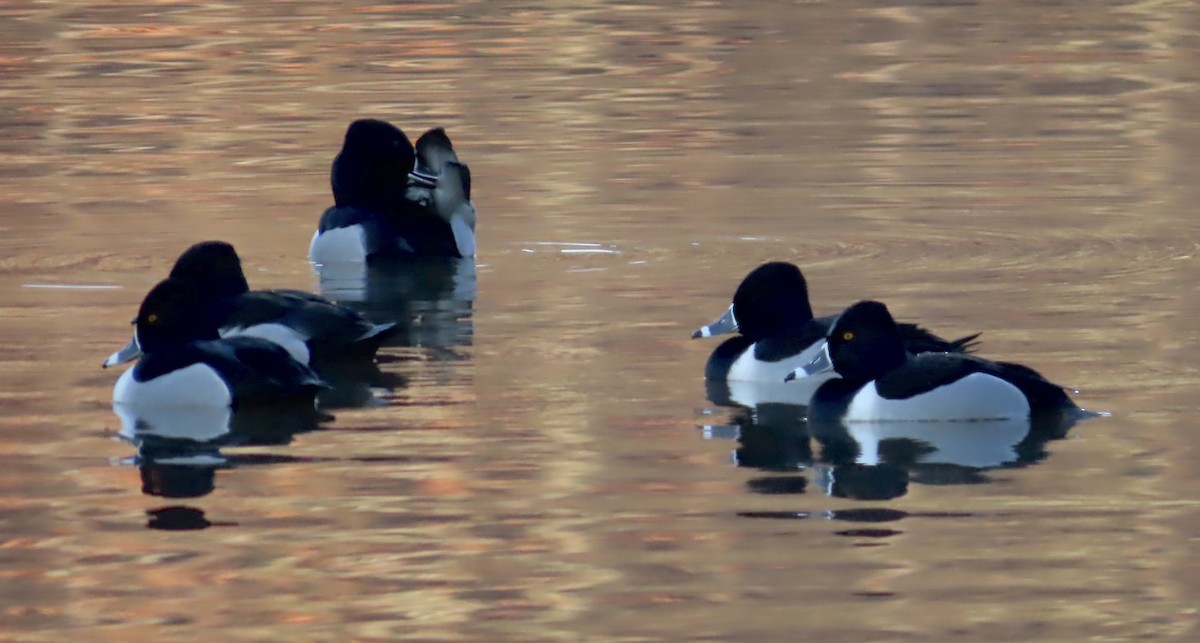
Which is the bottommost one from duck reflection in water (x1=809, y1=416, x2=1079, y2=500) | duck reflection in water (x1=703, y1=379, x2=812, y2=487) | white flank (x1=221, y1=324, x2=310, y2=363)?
duck reflection in water (x1=703, y1=379, x2=812, y2=487)

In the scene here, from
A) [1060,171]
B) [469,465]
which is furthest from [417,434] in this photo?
[1060,171]

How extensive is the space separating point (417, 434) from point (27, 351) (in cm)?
294

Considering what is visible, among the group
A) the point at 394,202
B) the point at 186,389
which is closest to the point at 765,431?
the point at 186,389

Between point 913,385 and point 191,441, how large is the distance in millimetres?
2962

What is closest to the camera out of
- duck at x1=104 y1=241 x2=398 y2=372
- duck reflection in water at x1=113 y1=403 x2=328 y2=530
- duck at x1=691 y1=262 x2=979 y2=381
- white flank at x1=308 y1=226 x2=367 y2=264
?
duck reflection in water at x1=113 y1=403 x2=328 y2=530

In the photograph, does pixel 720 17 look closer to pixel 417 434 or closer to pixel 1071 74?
pixel 1071 74

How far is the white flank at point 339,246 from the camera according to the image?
15.6 meters

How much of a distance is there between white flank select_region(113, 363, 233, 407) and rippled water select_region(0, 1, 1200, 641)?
0.79 ft

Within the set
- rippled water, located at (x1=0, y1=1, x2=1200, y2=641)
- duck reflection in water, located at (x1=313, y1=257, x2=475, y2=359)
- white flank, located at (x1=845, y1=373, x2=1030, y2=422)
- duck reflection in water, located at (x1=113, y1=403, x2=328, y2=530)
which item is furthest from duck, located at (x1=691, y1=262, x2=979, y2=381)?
duck reflection in water, located at (x1=113, y1=403, x2=328, y2=530)

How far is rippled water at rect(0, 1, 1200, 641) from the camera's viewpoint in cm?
791

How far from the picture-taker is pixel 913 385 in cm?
1030

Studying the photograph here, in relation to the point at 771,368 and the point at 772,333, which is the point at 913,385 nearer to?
the point at 771,368

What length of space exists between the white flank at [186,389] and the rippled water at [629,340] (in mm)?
240

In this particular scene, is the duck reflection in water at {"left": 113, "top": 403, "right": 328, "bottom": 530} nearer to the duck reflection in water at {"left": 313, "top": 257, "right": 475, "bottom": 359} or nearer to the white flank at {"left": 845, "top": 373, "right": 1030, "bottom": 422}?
the duck reflection in water at {"left": 313, "top": 257, "right": 475, "bottom": 359}
